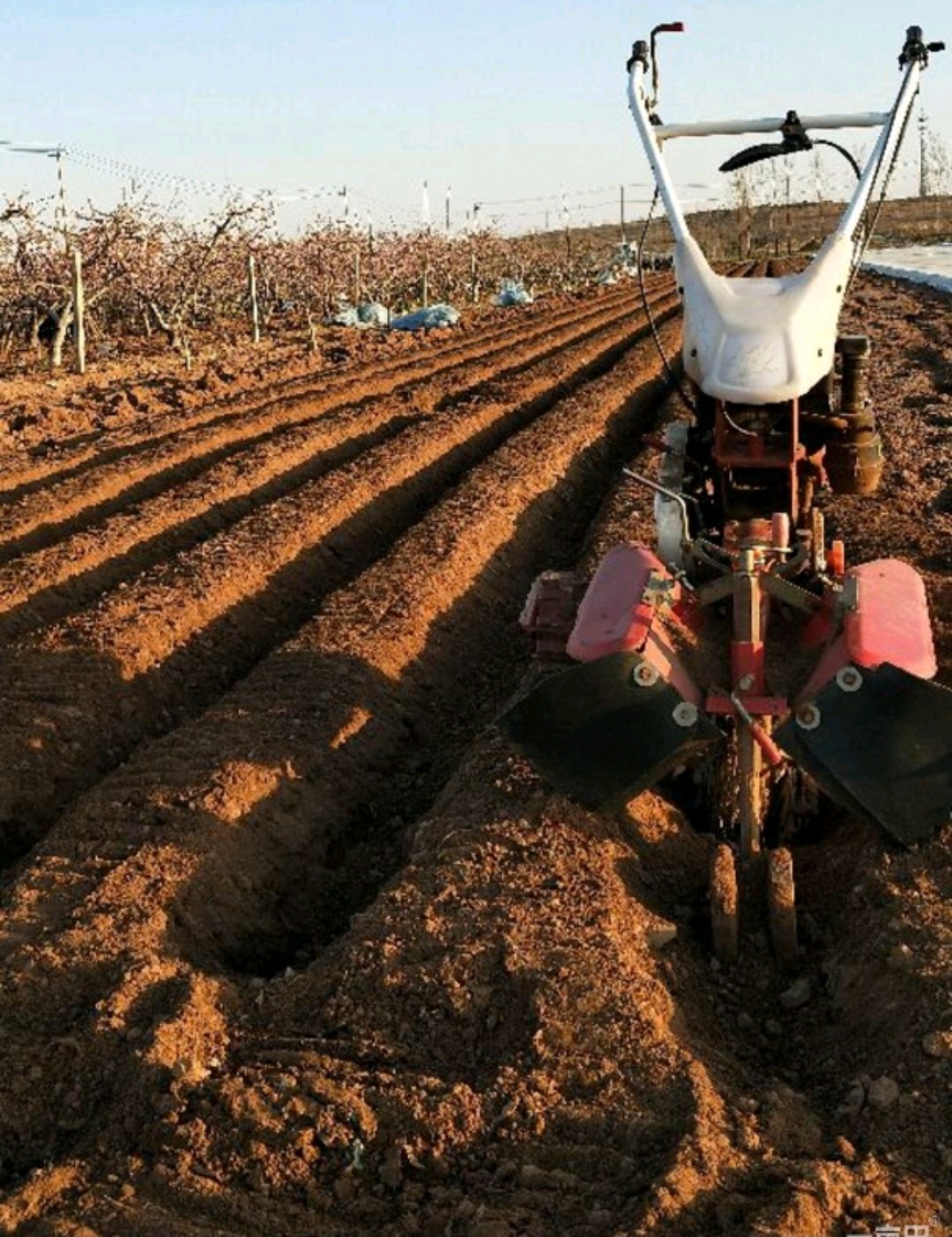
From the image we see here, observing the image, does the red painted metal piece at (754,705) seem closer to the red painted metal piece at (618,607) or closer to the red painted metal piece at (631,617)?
the red painted metal piece at (631,617)

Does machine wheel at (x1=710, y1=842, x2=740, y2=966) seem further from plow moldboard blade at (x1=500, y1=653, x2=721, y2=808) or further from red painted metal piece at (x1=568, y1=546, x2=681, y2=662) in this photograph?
red painted metal piece at (x1=568, y1=546, x2=681, y2=662)

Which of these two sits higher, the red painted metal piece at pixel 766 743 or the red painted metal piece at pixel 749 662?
the red painted metal piece at pixel 749 662

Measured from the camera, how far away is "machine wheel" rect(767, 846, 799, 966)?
13.4 feet

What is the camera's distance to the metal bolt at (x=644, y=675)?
4105mm

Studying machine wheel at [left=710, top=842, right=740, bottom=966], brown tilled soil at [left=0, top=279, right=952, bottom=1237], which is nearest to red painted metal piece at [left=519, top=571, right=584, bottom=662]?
brown tilled soil at [left=0, top=279, right=952, bottom=1237]

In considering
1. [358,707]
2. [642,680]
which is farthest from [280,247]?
[642,680]

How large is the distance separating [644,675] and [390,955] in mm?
1098

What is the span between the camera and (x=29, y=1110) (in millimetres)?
3562

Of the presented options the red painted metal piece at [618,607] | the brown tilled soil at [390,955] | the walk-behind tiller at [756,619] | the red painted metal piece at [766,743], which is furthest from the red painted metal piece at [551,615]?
the red painted metal piece at [766,743]

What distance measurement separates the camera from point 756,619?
425 cm

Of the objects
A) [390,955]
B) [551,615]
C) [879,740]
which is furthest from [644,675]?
[390,955]

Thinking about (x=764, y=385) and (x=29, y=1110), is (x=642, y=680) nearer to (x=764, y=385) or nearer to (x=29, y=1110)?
(x=764, y=385)

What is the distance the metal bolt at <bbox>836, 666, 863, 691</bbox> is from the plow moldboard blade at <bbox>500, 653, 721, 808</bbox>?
386mm

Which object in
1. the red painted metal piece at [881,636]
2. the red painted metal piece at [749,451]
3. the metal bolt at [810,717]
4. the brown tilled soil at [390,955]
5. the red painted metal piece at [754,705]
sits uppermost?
the red painted metal piece at [749,451]
